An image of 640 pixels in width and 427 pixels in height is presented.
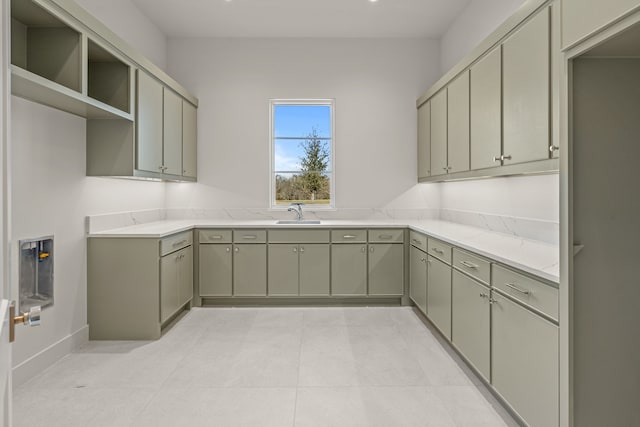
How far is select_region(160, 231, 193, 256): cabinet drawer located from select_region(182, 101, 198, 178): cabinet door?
77 cm

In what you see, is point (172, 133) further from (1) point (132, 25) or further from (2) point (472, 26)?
(2) point (472, 26)

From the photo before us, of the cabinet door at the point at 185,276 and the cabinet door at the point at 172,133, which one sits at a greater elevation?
the cabinet door at the point at 172,133

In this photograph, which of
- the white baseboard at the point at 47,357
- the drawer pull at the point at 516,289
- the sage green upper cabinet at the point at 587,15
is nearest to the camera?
the sage green upper cabinet at the point at 587,15

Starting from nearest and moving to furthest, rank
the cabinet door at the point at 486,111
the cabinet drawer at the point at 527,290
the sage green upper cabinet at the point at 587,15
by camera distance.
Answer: the sage green upper cabinet at the point at 587,15, the cabinet drawer at the point at 527,290, the cabinet door at the point at 486,111

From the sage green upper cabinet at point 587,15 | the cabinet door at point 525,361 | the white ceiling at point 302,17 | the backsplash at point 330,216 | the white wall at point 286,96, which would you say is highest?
the white ceiling at point 302,17

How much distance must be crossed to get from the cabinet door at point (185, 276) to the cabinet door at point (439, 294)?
7.57 ft

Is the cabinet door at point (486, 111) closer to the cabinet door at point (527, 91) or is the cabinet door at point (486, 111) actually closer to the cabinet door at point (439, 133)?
the cabinet door at point (527, 91)

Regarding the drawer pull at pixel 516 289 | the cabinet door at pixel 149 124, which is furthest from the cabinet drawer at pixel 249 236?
the drawer pull at pixel 516 289

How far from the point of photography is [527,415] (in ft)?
6.09

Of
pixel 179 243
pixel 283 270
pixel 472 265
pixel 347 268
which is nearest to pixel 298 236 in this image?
pixel 283 270

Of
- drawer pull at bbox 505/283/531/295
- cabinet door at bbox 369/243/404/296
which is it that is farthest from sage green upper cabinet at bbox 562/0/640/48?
cabinet door at bbox 369/243/404/296

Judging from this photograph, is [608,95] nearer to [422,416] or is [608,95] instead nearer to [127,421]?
[422,416]

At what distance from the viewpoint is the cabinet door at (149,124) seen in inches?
129

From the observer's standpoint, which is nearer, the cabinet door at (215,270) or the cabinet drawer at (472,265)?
the cabinet drawer at (472,265)
